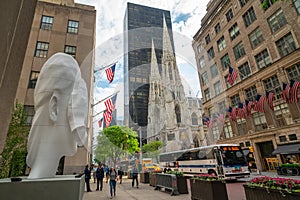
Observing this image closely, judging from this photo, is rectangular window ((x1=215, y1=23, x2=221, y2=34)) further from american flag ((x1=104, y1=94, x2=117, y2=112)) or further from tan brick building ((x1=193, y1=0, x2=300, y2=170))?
american flag ((x1=104, y1=94, x2=117, y2=112))

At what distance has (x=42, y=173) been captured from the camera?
19.1 feet

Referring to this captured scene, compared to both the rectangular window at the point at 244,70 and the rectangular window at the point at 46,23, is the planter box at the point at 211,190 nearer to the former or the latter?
the rectangular window at the point at 244,70

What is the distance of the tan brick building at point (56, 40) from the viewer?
18.9 meters

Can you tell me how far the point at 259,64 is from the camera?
78.0 feet

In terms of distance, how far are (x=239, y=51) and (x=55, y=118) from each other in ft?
94.2

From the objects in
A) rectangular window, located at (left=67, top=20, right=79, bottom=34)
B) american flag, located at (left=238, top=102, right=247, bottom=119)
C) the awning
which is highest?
rectangular window, located at (left=67, top=20, right=79, bottom=34)

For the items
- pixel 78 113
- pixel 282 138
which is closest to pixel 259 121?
pixel 282 138

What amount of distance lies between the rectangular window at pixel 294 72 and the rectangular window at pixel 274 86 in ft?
5.18

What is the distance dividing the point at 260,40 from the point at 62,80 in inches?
1036

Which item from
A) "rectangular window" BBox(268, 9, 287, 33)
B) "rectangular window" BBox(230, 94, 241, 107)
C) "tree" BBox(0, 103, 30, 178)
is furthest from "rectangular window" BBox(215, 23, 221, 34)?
"tree" BBox(0, 103, 30, 178)

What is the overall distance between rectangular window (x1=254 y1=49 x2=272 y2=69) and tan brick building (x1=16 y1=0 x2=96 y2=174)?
885 inches

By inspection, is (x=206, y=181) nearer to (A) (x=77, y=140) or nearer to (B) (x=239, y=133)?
(A) (x=77, y=140)

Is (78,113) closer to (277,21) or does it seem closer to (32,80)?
(32,80)

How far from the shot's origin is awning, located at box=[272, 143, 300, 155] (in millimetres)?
17375
